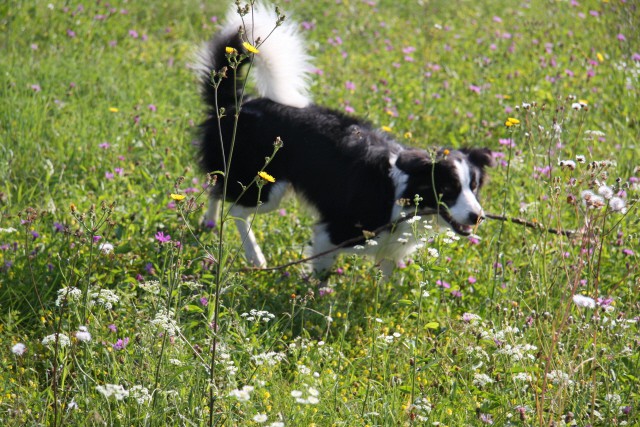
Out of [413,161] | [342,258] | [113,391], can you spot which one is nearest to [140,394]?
[113,391]

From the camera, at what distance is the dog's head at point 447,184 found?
11.9ft

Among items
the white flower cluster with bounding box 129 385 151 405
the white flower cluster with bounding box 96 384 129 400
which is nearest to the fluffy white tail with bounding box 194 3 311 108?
the white flower cluster with bounding box 129 385 151 405

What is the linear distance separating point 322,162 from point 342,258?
1.91 feet

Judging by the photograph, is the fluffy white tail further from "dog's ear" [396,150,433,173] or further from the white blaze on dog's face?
the white blaze on dog's face

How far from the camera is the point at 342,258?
4258mm

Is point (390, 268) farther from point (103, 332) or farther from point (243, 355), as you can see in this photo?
point (103, 332)

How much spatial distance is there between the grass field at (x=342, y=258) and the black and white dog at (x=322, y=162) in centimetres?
20

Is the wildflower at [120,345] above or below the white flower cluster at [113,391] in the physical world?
below

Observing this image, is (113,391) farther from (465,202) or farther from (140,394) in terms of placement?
(465,202)

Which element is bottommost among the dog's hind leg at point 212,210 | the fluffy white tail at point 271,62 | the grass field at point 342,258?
the dog's hind leg at point 212,210

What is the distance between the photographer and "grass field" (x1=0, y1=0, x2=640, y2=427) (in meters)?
2.45

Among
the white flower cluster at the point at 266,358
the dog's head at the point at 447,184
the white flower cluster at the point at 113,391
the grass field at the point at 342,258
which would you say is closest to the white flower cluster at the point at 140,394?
the grass field at the point at 342,258

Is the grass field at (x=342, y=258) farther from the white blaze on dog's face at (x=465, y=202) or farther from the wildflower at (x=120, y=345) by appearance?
the white blaze on dog's face at (x=465, y=202)

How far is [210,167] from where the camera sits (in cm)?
436
